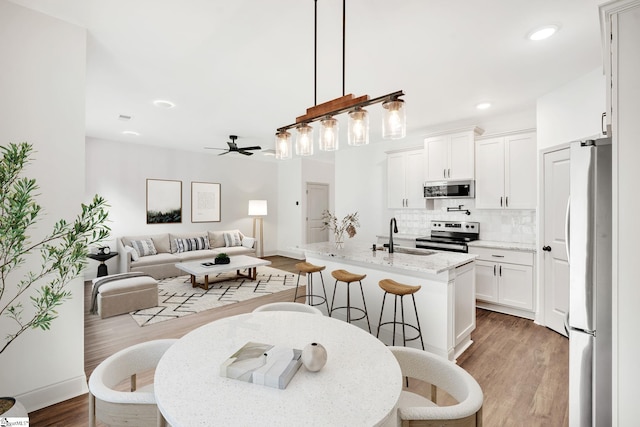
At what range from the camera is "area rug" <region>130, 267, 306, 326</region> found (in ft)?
12.7

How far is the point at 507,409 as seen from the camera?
2061mm

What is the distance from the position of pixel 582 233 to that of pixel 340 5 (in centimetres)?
197

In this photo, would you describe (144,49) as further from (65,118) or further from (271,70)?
(271,70)

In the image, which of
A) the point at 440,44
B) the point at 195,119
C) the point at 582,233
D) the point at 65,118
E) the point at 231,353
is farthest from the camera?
the point at 195,119

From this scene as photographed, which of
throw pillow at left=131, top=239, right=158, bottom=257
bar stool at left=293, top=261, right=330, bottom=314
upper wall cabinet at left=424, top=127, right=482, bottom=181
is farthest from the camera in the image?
throw pillow at left=131, top=239, right=158, bottom=257

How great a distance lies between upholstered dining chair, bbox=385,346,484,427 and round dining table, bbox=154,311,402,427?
14 cm

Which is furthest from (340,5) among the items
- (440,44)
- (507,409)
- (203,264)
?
(203,264)

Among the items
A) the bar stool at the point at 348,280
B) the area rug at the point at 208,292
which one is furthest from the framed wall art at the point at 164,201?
the bar stool at the point at 348,280

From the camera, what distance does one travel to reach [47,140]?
80.4 inches

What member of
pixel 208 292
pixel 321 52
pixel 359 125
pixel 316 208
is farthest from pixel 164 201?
pixel 359 125

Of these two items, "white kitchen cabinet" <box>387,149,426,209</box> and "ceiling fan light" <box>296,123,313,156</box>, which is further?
"white kitchen cabinet" <box>387,149,426,209</box>

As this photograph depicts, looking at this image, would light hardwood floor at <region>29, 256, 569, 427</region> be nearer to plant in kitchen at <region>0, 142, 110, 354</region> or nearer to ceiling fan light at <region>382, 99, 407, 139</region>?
plant in kitchen at <region>0, 142, 110, 354</region>

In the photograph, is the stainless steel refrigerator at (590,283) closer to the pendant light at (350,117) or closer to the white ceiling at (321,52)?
the pendant light at (350,117)

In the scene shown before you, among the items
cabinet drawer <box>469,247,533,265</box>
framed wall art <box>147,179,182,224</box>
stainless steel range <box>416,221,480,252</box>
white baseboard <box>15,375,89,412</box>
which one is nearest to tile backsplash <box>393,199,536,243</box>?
stainless steel range <box>416,221,480,252</box>
